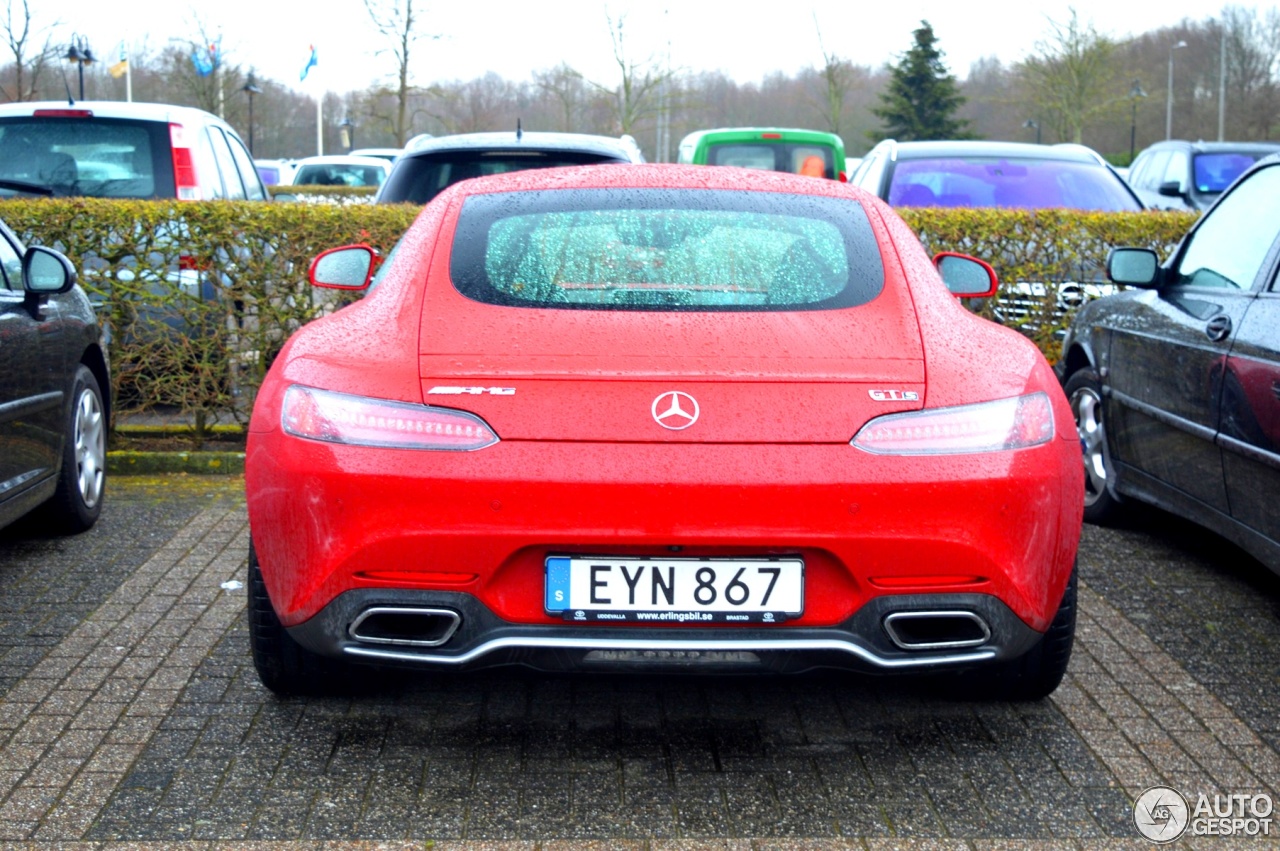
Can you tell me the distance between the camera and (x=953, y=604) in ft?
10.2

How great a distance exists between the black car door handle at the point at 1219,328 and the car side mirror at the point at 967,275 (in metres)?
0.82

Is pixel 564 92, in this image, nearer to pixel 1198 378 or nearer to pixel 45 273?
pixel 45 273

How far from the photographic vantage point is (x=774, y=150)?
15094 mm

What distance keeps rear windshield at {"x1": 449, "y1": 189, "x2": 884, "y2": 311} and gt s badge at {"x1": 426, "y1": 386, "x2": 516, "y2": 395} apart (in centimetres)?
40

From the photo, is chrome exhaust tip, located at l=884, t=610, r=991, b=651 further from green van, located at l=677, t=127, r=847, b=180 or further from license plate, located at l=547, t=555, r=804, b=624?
green van, located at l=677, t=127, r=847, b=180

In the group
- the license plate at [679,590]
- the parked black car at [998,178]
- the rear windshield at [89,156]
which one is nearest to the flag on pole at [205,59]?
the rear windshield at [89,156]

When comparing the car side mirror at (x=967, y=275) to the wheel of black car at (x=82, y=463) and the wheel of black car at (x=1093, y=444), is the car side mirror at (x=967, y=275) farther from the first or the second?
the wheel of black car at (x=82, y=463)

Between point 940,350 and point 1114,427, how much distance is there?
2847 millimetres

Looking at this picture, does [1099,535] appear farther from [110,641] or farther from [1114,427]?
[110,641]

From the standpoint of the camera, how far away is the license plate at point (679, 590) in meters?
3.04

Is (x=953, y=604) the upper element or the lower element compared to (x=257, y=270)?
lower

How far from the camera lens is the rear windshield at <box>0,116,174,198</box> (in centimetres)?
830

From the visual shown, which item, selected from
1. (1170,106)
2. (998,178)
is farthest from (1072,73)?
(998,178)

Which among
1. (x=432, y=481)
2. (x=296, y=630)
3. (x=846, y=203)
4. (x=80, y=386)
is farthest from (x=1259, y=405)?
(x=80, y=386)
